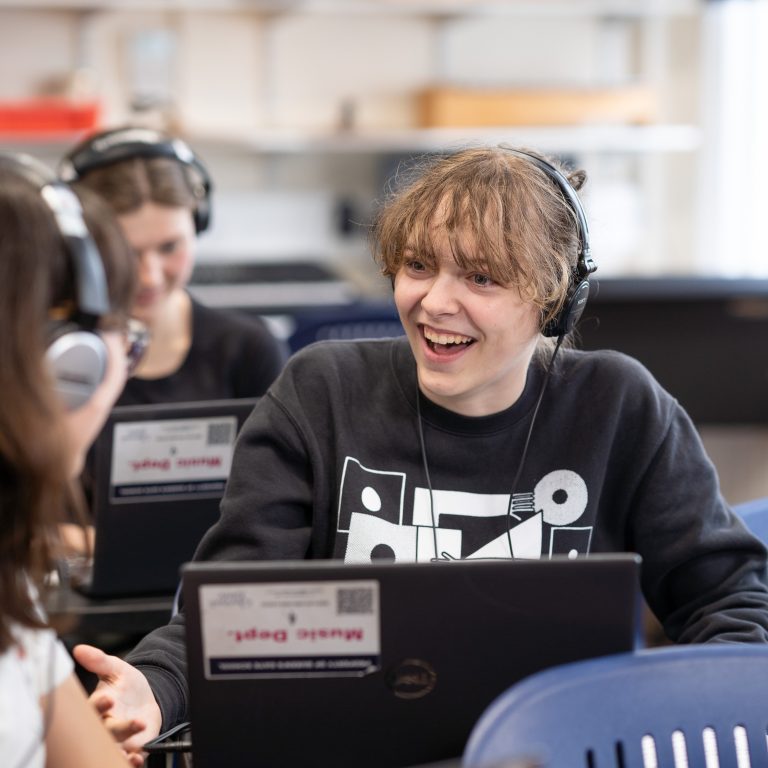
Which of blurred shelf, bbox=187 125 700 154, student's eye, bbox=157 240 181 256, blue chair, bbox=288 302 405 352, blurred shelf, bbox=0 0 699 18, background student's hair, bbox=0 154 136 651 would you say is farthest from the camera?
blurred shelf, bbox=187 125 700 154

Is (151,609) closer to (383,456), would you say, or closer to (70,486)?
(383,456)

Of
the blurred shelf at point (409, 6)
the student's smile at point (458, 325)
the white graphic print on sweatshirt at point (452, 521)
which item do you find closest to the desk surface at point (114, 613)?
the white graphic print on sweatshirt at point (452, 521)

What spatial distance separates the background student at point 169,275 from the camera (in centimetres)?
204

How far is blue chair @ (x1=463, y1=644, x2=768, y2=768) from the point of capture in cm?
96

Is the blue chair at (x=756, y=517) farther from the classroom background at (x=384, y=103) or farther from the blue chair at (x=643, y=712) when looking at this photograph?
the classroom background at (x=384, y=103)

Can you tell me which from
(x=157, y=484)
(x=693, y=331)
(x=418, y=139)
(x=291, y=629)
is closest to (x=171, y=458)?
(x=157, y=484)

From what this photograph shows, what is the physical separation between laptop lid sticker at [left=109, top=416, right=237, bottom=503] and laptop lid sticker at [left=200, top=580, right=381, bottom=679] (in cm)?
55

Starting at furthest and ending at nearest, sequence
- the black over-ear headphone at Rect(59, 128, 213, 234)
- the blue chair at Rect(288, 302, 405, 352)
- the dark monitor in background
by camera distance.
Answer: the dark monitor in background, the blue chair at Rect(288, 302, 405, 352), the black over-ear headphone at Rect(59, 128, 213, 234)

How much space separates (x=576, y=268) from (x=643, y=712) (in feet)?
1.77

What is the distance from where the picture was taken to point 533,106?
400 centimetres

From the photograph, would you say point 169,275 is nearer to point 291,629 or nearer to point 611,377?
point 611,377

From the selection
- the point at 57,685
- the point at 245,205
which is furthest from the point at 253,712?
the point at 245,205

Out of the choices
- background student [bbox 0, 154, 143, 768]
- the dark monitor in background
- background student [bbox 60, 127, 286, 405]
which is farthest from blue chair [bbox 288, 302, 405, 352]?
background student [bbox 0, 154, 143, 768]

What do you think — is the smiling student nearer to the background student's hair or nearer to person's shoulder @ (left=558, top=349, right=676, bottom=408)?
person's shoulder @ (left=558, top=349, right=676, bottom=408)
